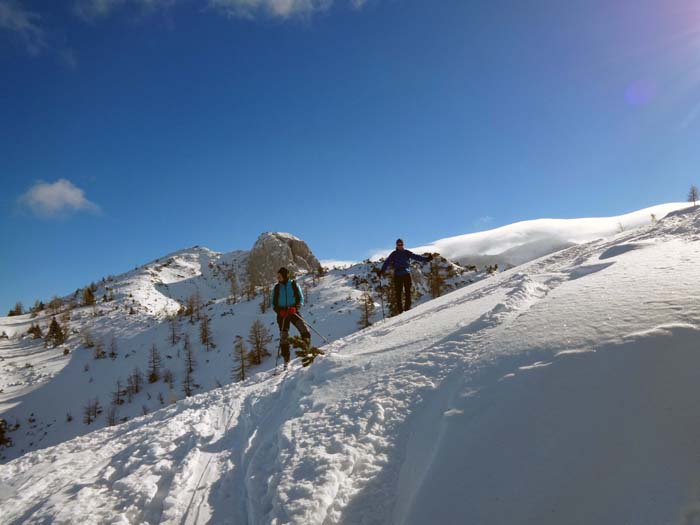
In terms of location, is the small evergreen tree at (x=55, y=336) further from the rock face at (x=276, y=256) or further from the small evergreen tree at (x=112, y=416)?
the rock face at (x=276, y=256)

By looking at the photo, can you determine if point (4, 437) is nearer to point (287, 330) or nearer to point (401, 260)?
point (287, 330)

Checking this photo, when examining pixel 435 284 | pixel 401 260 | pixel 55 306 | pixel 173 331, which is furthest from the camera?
pixel 55 306

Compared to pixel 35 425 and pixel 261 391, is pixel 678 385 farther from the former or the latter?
pixel 35 425

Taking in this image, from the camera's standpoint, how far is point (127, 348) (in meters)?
30.8

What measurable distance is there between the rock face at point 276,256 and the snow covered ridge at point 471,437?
60.0 metres

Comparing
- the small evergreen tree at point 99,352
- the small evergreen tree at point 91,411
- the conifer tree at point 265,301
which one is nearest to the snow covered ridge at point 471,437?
the small evergreen tree at point 91,411

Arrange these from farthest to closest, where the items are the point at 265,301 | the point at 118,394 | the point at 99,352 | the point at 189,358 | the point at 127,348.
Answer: the point at 265,301 → the point at 127,348 → the point at 99,352 → the point at 189,358 → the point at 118,394

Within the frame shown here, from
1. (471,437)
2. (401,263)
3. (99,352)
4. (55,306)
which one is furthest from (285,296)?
(55,306)

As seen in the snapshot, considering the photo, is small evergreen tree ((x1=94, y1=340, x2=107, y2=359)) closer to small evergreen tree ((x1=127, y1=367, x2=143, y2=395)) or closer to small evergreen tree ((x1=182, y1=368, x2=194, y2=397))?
small evergreen tree ((x1=127, y1=367, x2=143, y2=395))

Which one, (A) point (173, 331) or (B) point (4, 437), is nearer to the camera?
(B) point (4, 437)

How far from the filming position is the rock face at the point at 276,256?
65.2 m

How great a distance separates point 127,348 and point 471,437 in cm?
3681

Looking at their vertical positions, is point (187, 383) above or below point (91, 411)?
above

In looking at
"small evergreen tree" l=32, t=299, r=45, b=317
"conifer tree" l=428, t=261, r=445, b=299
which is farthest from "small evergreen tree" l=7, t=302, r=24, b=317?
"conifer tree" l=428, t=261, r=445, b=299
